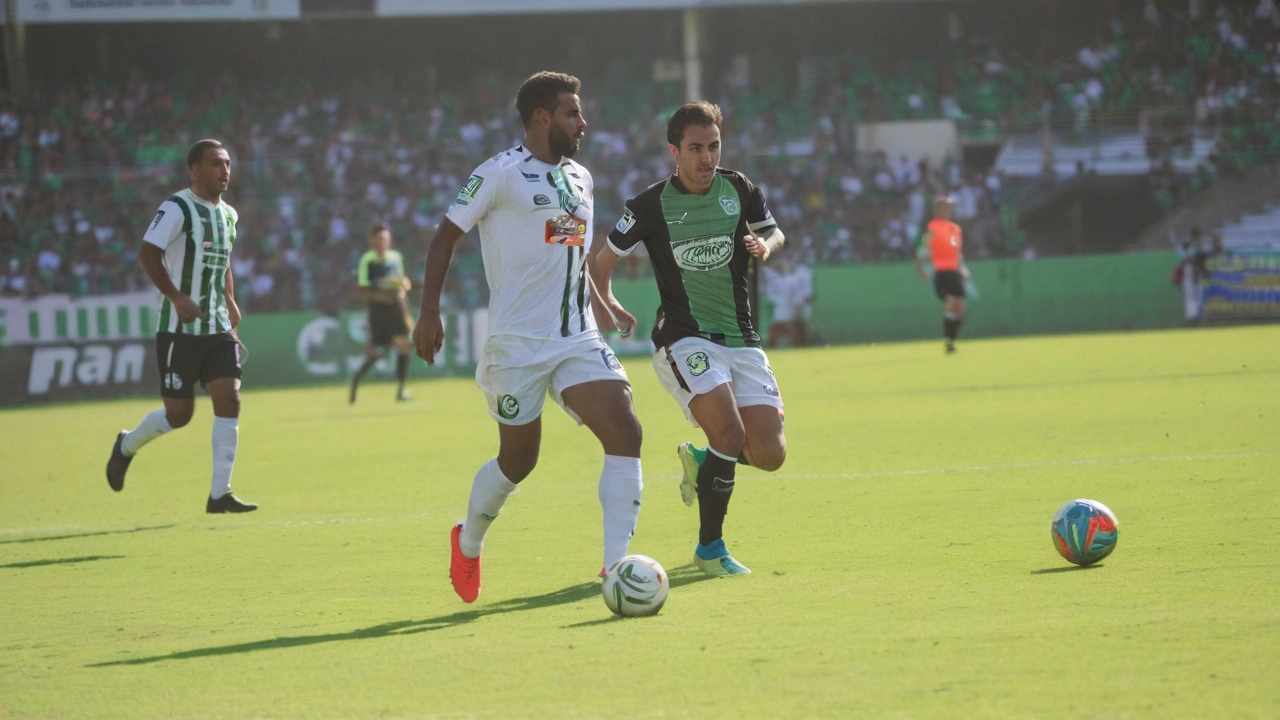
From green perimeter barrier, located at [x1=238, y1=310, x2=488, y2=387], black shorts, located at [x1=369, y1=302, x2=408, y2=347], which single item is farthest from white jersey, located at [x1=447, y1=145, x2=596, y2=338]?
green perimeter barrier, located at [x1=238, y1=310, x2=488, y2=387]

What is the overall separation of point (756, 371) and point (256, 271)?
22805 mm

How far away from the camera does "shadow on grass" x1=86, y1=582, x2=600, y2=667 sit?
556 cm

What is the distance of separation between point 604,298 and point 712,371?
0.64 metres

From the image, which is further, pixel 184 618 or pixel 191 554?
pixel 191 554

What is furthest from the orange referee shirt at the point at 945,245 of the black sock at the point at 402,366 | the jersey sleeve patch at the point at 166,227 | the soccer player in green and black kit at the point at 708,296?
the soccer player in green and black kit at the point at 708,296

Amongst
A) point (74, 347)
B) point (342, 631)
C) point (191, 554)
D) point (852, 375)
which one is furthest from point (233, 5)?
point (342, 631)

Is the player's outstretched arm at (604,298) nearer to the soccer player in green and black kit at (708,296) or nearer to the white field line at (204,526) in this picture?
the soccer player in green and black kit at (708,296)

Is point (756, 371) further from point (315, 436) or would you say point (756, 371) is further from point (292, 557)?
point (315, 436)

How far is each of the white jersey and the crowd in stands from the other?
21.1 metres

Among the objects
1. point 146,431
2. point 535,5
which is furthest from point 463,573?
point 535,5

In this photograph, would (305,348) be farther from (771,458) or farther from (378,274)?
(771,458)

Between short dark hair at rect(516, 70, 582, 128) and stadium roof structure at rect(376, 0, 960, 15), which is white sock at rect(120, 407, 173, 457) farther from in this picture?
stadium roof structure at rect(376, 0, 960, 15)

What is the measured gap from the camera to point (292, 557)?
26.5 feet

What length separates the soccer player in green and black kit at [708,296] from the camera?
701cm
